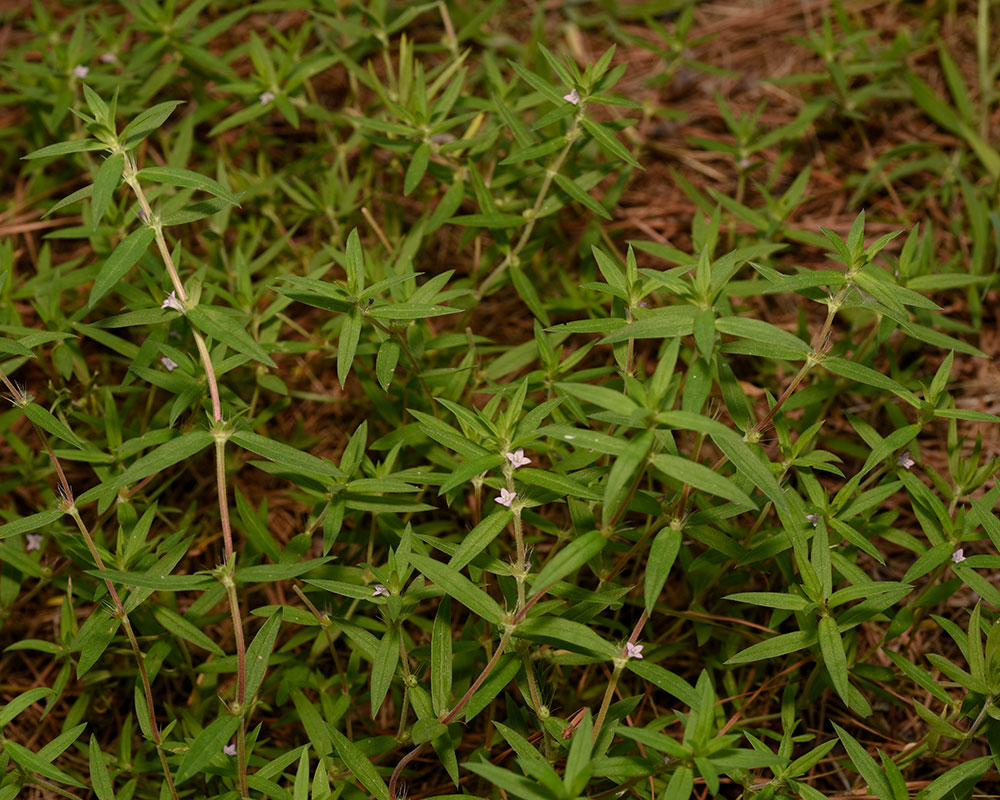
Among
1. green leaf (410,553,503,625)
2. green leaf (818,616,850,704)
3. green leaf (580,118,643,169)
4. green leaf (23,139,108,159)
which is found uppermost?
green leaf (580,118,643,169)

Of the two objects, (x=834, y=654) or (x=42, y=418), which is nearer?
(x=834, y=654)

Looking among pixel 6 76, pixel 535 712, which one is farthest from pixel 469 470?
pixel 6 76

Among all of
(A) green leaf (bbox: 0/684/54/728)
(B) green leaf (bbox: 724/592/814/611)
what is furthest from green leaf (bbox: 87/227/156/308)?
(B) green leaf (bbox: 724/592/814/611)

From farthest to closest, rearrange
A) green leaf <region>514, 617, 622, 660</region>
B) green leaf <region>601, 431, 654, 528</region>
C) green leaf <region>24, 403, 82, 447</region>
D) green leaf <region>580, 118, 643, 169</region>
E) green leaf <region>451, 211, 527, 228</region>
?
green leaf <region>451, 211, 527, 228</region>, green leaf <region>580, 118, 643, 169</region>, green leaf <region>24, 403, 82, 447</region>, green leaf <region>514, 617, 622, 660</region>, green leaf <region>601, 431, 654, 528</region>

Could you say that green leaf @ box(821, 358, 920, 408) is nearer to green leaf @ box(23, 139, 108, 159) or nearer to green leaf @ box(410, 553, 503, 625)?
green leaf @ box(410, 553, 503, 625)

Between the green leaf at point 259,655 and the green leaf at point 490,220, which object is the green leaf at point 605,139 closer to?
the green leaf at point 490,220

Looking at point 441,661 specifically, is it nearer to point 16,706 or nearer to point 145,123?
point 16,706

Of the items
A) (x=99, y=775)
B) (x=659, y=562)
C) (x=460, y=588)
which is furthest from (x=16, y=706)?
(x=659, y=562)
